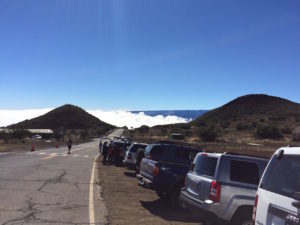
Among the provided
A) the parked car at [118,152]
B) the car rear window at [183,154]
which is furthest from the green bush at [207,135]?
the car rear window at [183,154]

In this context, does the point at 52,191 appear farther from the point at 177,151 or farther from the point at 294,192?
the point at 294,192

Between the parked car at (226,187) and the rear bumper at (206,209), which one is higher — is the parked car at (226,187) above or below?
above

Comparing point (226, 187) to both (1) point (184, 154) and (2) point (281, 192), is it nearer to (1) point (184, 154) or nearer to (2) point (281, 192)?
(2) point (281, 192)

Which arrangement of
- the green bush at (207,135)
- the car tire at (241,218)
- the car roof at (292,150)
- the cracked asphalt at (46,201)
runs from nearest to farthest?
the car roof at (292,150)
the car tire at (241,218)
the cracked asphalt at (46,201)
the green bush at (207,135)

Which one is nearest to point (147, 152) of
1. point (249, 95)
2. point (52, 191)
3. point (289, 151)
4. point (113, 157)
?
point (52, 191)

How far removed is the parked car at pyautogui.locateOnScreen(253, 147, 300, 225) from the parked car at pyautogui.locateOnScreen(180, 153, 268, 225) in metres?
2.71

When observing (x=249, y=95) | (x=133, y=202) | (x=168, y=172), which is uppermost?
(x=249, y=95)

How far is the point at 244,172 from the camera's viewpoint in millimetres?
8508

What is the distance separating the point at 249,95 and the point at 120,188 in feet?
367

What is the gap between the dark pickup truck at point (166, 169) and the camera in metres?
12.2

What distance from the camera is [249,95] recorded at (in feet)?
405

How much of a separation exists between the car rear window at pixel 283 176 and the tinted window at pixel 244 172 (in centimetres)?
315

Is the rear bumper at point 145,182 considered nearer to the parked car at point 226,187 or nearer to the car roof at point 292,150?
the parked car at point 226,187

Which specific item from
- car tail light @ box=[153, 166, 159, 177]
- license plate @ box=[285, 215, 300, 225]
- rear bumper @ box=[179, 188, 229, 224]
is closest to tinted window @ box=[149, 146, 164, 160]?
car tail light @ box=[153, 166, 159, 177]
